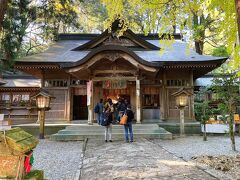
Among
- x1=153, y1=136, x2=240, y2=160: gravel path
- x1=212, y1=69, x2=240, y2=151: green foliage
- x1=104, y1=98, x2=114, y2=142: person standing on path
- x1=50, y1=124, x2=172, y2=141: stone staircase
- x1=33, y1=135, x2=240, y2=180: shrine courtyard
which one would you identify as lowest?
x1=153, y1=136, x2=240, y2=160: gravel path

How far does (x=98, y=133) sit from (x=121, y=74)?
382 cm

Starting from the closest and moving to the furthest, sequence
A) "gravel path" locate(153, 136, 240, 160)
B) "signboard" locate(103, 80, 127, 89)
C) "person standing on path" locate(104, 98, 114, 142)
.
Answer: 1. "gravel path" locate(153, 136, 240, 160)
2. "person standing on path" locate(104, 98, 114, 142)
3. "signboard" locate(103, 80, 127, 89)

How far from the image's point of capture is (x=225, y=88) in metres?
8.36

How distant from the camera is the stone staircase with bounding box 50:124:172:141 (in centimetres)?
1117

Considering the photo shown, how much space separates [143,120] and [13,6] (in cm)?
1342

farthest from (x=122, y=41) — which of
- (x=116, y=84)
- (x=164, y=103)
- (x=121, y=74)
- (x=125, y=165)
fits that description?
(x=125, y=165)

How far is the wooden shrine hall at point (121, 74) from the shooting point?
41.2 ft

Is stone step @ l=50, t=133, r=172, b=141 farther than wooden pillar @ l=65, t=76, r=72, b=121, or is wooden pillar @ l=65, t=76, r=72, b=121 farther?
wooden pillar @ l=65, t=76, r=72, b=121

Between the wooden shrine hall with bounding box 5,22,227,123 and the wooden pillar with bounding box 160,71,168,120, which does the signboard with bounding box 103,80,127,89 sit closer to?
the wooden shrine hall with bounding box 5,22,227,123

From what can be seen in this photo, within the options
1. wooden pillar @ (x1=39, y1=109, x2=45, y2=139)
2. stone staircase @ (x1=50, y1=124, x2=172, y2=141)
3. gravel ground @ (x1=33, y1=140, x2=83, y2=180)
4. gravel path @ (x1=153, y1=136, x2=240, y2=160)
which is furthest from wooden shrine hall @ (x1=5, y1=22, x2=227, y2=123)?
gravel ground @ (x1=33, y1=140, x2=83, y2=180)

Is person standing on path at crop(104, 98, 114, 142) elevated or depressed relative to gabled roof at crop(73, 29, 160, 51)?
depressed

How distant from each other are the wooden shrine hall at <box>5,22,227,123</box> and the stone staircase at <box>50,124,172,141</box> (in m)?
0.71

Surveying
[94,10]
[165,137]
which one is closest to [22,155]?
[165,137]

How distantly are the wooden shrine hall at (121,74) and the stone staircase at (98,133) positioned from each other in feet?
2.34
